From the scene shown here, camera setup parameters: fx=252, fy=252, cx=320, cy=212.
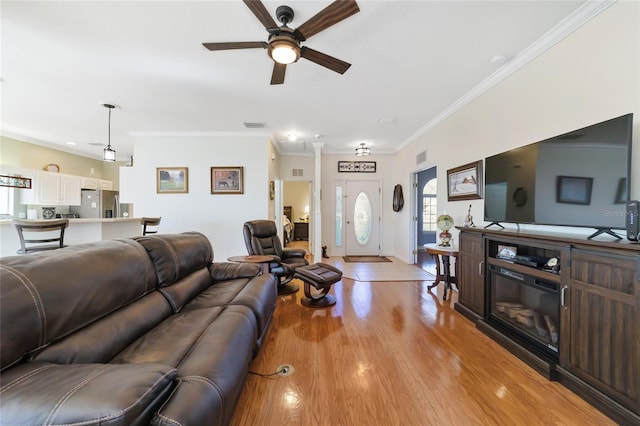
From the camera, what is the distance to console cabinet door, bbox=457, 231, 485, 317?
8.53 ft

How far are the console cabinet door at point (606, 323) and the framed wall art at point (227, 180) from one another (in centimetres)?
461

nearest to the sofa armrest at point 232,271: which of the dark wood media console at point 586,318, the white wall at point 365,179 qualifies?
the dark wood media console at point 586,318

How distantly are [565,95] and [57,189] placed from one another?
8.65 m

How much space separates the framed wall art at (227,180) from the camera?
4.84 m

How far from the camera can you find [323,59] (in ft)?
6.95

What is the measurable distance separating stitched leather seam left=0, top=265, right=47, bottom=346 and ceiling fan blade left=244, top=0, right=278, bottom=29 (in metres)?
1.76

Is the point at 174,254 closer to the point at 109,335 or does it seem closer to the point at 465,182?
the point at 109,335

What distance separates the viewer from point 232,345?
134cm

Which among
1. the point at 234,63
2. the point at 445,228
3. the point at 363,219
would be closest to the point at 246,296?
the point at 234,63

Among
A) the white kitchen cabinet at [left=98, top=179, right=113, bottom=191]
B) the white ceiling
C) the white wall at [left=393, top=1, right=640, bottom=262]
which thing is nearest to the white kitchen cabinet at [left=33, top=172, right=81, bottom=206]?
the white kitchen cabinet at [left=98, top=179, right=113, bottom=191]

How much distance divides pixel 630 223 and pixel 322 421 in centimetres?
210

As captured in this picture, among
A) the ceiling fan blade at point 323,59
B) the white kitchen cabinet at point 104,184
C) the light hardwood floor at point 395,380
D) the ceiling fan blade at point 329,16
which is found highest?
the ceiling fan blade at point 329,16

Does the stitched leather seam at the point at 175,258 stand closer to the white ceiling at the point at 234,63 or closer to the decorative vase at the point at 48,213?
the white ceiling at the point at 234,63

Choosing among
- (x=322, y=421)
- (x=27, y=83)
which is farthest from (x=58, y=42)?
(x=322, y=421)
